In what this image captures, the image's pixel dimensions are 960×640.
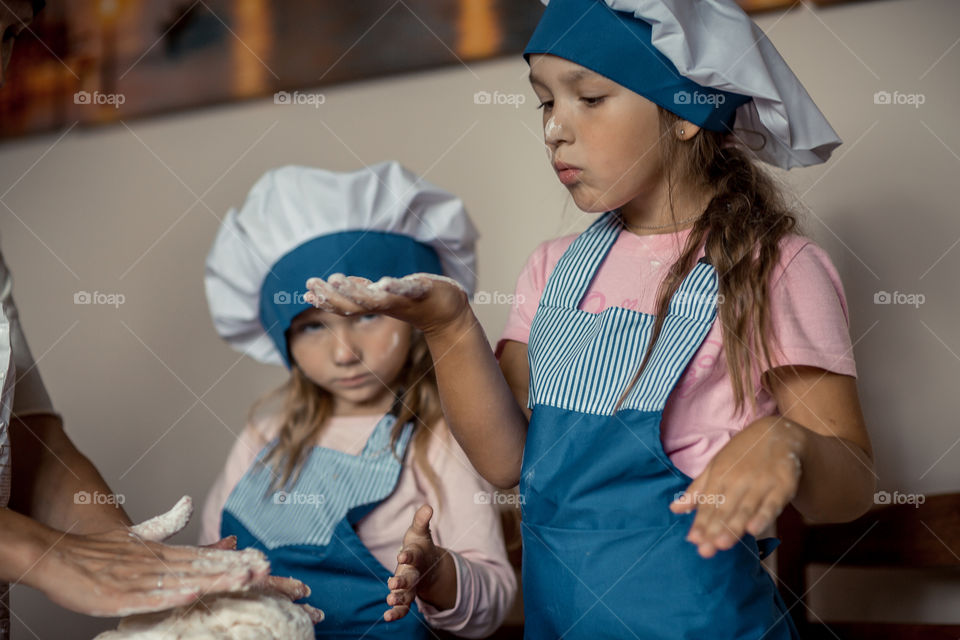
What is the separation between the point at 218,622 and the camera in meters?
0.73

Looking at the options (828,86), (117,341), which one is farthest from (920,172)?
(117,341)

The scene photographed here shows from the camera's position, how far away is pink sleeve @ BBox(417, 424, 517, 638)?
3.54 feet

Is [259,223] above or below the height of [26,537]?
above

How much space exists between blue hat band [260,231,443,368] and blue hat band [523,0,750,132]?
42 centimetres

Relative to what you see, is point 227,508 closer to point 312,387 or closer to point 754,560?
point 312,387

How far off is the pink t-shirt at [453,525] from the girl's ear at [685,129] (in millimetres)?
511

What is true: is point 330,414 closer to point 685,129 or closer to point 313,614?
point 313,614

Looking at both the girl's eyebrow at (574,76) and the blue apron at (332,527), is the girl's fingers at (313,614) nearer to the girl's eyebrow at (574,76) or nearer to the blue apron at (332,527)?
the blue apron at (332,527)

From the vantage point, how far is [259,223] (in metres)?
1.29

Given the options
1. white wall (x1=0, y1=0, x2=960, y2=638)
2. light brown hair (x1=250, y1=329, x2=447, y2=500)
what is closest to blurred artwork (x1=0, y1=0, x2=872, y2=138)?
white wall (x1=0, y1=0, x2=960, y2=638)

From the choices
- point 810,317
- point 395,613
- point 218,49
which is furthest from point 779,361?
point 218,49

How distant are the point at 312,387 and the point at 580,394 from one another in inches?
22.5

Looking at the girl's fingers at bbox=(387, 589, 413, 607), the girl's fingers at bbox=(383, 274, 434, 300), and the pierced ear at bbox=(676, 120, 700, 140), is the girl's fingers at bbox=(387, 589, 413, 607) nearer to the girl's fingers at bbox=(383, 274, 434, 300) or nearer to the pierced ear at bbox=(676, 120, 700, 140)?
the girl's fingers at bbox=(383, 274, 434, 300)

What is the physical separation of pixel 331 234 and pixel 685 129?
1.73ft
